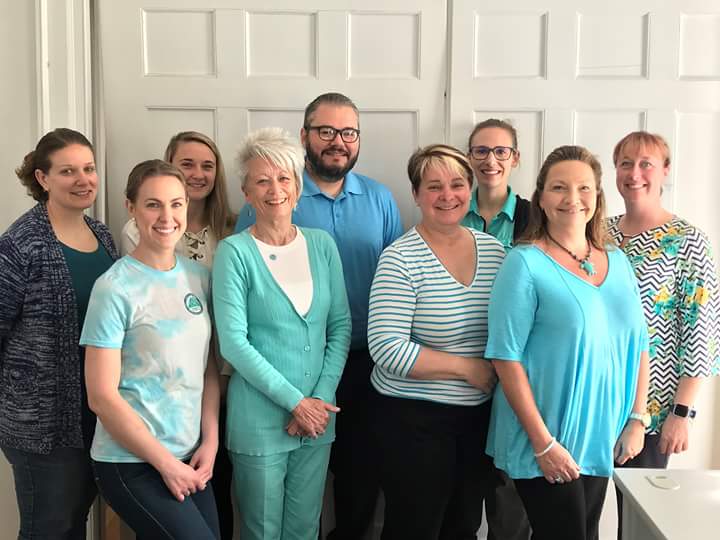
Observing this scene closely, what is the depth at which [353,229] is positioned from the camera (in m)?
2.16

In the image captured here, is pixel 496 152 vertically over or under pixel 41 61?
under

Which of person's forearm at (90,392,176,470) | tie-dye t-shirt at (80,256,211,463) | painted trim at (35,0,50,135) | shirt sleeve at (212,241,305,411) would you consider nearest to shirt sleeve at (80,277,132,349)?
tie-dye t-shirt at (80,256,211,463)

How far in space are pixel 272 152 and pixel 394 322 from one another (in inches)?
23.1

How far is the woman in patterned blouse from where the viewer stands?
189 cm

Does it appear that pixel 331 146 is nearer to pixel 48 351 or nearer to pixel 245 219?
pixel 245 219

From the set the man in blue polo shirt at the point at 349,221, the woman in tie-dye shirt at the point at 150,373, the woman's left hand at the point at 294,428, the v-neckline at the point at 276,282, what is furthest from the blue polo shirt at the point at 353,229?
the woman in tie-dye shirt at the point at 150,373

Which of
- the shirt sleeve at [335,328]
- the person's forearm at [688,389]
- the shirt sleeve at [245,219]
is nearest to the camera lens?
the shirt sleeve at [335,328]

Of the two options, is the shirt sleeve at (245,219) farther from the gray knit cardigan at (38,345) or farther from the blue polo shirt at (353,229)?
the gray knit cardigan at (38,345)

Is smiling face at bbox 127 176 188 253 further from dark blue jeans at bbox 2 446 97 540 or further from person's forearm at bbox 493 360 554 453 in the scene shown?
person's forearm at bbox 493 360 554 453

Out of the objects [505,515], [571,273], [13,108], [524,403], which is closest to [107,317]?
[524,403]

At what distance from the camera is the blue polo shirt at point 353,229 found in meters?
2.14

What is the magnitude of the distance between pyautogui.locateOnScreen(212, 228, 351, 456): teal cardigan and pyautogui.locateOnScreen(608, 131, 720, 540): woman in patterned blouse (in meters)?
0.98

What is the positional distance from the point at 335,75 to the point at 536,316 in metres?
1.33

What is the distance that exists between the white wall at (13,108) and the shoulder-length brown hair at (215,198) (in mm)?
570
